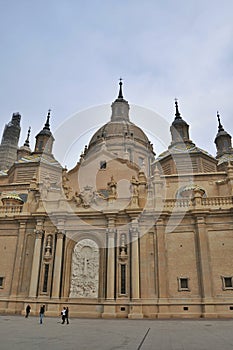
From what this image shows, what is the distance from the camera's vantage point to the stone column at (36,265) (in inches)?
945

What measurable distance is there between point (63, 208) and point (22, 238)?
4646 mm

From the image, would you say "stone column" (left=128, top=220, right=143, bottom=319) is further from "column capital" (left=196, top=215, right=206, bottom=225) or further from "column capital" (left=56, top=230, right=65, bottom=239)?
"column capital" (left=56, top=230, right=65, bottom=239)

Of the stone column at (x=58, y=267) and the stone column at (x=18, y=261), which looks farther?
the stone column at (x=18, y=261)

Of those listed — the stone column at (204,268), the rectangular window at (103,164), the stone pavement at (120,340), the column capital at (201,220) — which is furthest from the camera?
the rectangular window at (103,164)

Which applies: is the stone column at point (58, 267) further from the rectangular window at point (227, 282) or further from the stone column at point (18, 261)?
the rectangular window at point (227, 282)

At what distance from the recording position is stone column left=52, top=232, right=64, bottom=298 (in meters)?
23.8

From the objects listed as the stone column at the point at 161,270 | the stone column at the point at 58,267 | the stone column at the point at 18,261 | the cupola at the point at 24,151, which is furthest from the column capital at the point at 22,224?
the cupola at the point at 24,151

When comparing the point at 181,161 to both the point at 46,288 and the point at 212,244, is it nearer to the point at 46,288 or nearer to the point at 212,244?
the point at 212,244

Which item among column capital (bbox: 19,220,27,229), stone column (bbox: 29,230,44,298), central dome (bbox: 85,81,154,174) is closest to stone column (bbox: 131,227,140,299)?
stone column (bbox: 29,230,44,298)

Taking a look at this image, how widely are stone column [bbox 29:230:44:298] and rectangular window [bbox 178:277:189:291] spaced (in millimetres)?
11921

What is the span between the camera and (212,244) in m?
23.8

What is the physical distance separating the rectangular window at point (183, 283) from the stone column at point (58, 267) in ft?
32.7

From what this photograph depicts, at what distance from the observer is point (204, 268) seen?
22.8 meters

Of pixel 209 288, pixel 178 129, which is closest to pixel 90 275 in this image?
pixel 209 288
